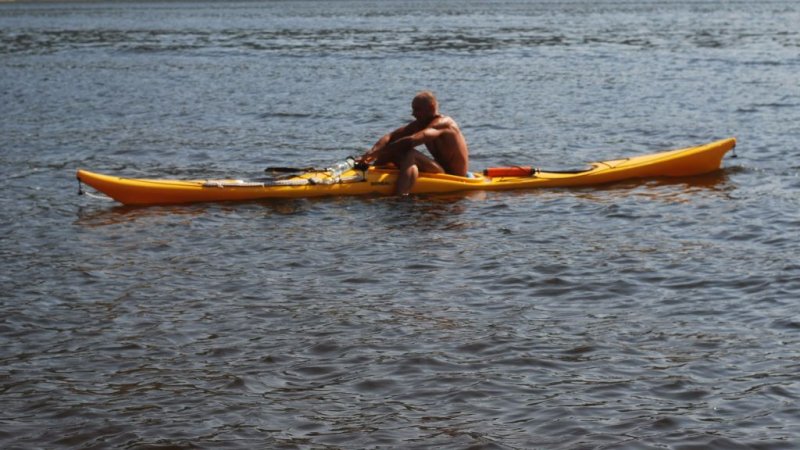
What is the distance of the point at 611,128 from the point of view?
2066 cm

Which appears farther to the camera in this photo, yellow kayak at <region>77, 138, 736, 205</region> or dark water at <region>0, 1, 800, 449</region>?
yellow kayak at <region>77, 138, 736, 205</region>

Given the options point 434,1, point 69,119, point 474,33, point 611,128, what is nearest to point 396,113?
point 611,128

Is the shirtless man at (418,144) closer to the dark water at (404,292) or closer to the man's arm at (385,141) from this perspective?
the man's arm at (385,141)

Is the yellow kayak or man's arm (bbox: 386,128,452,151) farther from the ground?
man's arm (bbox: 386,128,452,151)

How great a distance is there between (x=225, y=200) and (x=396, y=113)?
10.3 metres

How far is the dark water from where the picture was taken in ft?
24.1

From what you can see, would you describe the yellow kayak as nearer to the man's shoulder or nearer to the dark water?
the dark water

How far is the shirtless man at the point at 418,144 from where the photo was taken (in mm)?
14031

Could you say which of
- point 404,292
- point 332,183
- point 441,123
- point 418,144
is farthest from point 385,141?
point 404,292

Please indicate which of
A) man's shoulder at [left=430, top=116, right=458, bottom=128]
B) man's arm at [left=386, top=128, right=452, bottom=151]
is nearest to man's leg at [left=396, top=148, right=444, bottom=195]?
man's arm at [left=386, top=128, right=452, bottom=151]

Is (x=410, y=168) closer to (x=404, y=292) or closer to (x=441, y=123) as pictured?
(x=441, y=123)

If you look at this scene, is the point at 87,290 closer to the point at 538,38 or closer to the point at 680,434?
the point at 680,434

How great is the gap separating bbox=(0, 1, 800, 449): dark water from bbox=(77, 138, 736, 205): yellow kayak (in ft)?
0.56

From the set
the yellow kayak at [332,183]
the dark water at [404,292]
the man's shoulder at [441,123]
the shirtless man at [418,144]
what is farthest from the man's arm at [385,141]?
the dark water at [404,292]
